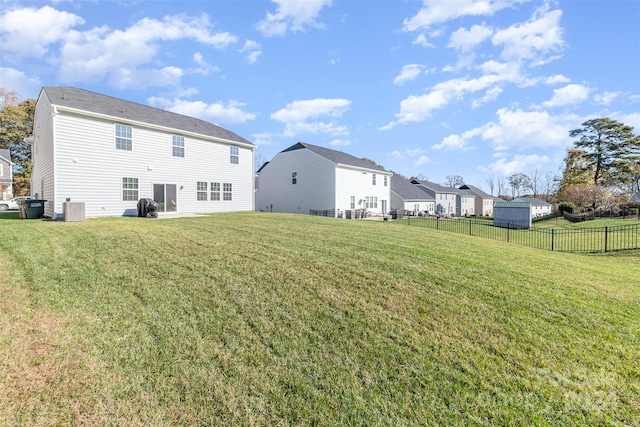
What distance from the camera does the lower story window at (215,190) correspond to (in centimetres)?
1833

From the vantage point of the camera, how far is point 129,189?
1439 centimetres

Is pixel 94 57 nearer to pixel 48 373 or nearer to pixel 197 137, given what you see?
pixel 197 137

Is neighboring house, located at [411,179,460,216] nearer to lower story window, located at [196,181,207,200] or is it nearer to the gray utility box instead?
lower story window, located at [196,181,207,200]

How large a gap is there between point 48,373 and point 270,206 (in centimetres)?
2713

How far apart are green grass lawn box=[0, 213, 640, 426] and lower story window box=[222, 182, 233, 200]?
13.4m

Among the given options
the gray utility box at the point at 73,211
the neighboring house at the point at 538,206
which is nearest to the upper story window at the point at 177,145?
the gray utility box at the point at 73,211

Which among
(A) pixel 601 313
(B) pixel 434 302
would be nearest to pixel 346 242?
(B) pixel 434 302

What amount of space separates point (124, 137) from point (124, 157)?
1023mm

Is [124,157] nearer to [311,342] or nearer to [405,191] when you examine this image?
[311,342]

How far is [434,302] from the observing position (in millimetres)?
4043

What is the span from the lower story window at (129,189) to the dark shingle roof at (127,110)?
3121 millimetres

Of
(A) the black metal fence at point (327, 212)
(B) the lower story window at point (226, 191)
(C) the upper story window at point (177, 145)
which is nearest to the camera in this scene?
(C) the upper story window at point (177, 145)

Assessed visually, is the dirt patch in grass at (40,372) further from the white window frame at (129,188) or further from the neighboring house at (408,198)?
the neighboring house at (408,198)

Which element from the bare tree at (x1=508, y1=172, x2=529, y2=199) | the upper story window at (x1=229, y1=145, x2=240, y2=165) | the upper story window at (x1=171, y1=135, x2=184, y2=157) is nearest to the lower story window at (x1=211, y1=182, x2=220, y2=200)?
the upper story window at (x1=229, y1=145, x2=240, y2=165)
